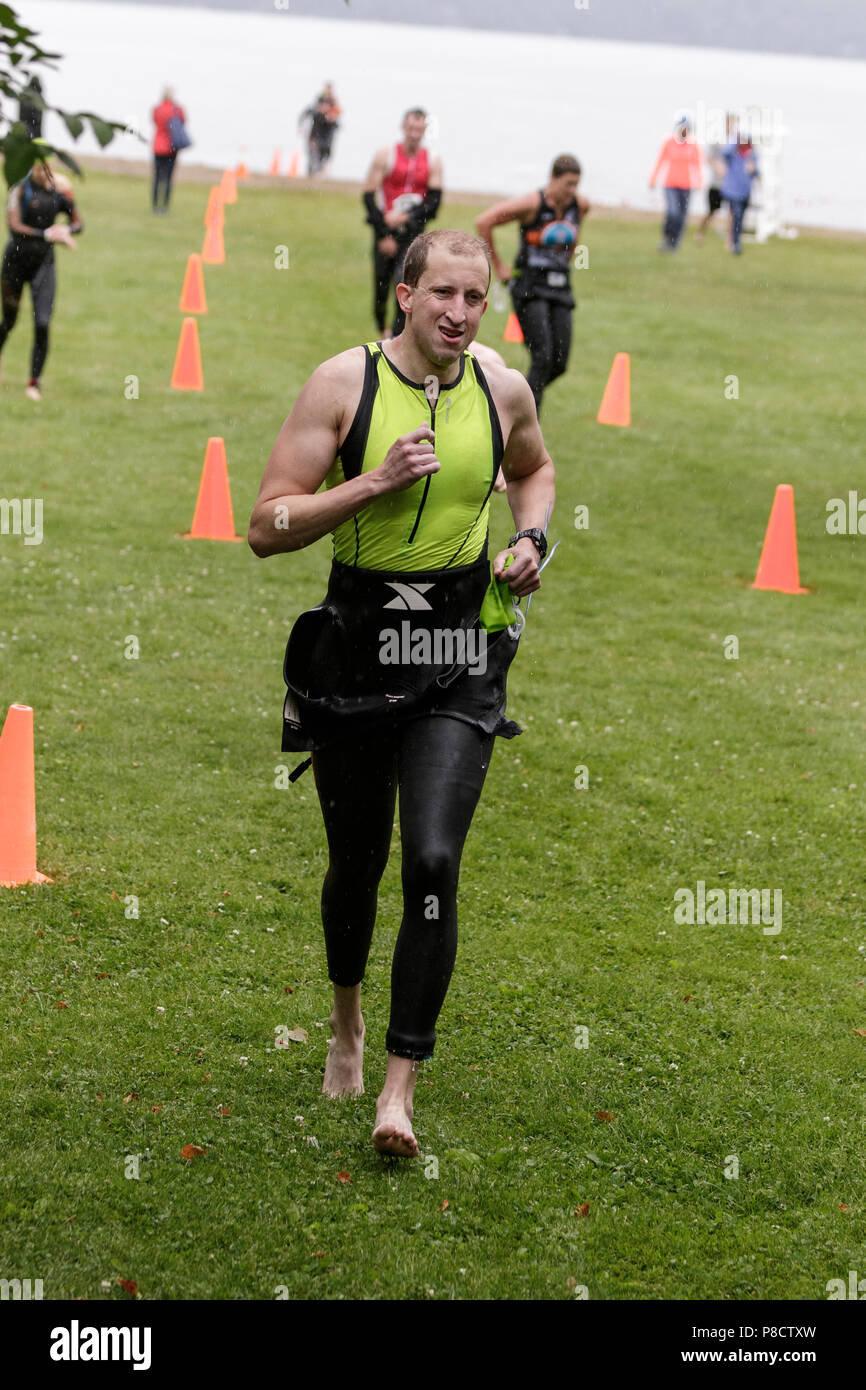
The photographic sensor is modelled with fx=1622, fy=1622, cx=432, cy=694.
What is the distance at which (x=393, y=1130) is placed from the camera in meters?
4.24

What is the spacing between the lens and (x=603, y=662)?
9.58 m

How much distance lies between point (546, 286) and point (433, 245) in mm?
8817

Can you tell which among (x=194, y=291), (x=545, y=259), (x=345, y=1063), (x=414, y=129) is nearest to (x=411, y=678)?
(x=345, y=1063)

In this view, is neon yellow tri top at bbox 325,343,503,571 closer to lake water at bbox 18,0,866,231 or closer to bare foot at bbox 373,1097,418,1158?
lake water at bbox 18,0,866,231

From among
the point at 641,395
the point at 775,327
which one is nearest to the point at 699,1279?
the point at 641,395

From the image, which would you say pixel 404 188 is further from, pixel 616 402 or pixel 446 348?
pixel 446 348

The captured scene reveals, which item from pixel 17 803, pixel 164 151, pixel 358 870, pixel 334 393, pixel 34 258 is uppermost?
pixel 164 151

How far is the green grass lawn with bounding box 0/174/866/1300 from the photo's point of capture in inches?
165

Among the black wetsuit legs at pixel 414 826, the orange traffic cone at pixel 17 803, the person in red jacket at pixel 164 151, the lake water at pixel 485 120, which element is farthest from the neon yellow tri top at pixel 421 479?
the person in red jacket at pixel 164 151

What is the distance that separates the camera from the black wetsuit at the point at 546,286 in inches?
495

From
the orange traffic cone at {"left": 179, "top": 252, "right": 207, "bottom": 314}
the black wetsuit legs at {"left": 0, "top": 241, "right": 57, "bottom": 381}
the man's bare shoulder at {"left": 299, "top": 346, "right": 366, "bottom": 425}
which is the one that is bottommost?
the man's bare shoulder at {"left": 299, "top": 346, "right": 366, "bottom": 425}

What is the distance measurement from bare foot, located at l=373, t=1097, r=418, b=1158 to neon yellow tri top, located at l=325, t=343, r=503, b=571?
1.42 metres

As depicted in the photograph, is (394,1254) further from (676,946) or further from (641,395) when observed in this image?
(641,395)

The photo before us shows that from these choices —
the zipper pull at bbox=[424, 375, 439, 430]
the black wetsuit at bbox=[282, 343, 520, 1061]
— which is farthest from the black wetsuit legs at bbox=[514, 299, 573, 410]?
the zipper pull at bbox=[424, 375, 439, 430]
